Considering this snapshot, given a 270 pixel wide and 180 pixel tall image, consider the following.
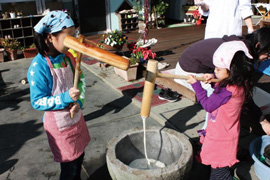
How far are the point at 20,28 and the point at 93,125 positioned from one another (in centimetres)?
584

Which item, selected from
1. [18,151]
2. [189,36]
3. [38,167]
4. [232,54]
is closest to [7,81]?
[18,151]

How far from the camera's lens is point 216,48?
2.63 m

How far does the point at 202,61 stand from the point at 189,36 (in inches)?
283

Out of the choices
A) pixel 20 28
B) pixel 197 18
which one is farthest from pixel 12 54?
pixel 197 18

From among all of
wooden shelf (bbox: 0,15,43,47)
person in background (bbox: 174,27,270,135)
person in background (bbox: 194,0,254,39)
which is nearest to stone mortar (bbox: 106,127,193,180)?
person in background (bbox: 174,27,270,135)

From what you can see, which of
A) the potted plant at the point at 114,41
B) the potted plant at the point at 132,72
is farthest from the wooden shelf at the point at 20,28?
the potted plant at the point at 132,72

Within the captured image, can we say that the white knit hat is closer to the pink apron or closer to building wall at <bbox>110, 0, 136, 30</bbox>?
the pink apron

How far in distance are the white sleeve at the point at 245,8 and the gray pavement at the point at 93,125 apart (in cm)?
151

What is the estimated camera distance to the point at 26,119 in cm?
434

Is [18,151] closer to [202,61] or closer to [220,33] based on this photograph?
[202,61]

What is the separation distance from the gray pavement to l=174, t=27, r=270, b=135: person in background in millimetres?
546

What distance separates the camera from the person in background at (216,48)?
94.1 inches

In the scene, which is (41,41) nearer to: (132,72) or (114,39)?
(132,72)

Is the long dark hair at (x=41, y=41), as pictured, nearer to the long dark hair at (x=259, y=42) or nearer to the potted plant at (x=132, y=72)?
the long dark hair at (x=259, y=42)
